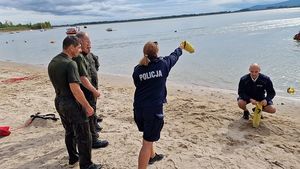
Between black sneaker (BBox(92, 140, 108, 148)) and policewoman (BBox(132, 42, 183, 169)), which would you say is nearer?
policewoman (BBox(132, 42, 183, 169))

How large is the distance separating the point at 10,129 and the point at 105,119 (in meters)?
1.99

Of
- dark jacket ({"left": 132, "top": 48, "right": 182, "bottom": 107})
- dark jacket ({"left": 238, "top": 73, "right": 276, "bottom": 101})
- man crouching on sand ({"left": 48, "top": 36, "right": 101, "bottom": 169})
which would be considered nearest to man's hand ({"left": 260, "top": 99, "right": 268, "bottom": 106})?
dark jacket ({"left": 238, "top": 73, "right": 276, "bottom": 101})

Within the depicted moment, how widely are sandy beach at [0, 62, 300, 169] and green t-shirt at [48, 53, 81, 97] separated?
1420 millimetres

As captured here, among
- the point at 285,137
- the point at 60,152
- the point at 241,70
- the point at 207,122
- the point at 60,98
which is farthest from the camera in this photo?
the point at 241,70

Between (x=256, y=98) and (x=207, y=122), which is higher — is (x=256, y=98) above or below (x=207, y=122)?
above

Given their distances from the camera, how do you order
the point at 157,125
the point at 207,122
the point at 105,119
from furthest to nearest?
the point at 105,119 < the point at 207,122 < the point at 157,125

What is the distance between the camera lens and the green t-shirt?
4258 mm

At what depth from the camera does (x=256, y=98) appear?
23.3 feet

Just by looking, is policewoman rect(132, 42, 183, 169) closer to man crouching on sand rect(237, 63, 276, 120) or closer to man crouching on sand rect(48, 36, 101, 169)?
man crouching on sand rect(48, 36, 101, 169)

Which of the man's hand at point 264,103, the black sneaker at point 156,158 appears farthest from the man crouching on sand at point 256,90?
the black sneaker at point 156,158

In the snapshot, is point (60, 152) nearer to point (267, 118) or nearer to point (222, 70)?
point (267, 118)

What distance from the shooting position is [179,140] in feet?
20.0

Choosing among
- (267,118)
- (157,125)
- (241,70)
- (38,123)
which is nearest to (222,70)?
(241,70)

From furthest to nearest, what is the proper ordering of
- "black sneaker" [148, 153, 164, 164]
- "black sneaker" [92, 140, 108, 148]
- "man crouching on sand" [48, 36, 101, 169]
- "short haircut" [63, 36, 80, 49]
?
1. "black sneaker" [92, 140, 108, 148]
2. "black sneaker" [148, 153, 164, 164]
3. "short haircut" [63, 36, 80, 49]
4. "man crouching on sand" [48, 36, 101, 169]
